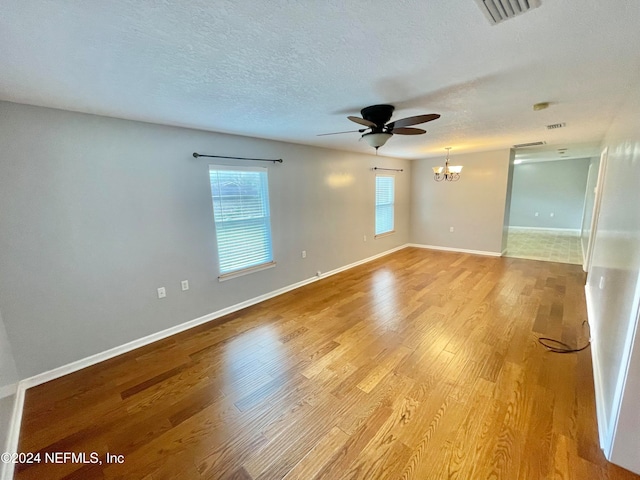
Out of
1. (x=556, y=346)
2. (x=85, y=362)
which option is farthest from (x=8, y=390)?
(x=556, y=346)

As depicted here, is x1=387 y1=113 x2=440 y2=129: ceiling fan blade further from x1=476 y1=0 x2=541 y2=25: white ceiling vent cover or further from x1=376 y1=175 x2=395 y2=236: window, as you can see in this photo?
x1=376 y1=175 x2=395 y2=236: window

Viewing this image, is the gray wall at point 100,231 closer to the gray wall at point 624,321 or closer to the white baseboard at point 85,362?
the white baseboard at point 85,362

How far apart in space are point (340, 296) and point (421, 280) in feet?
4.90

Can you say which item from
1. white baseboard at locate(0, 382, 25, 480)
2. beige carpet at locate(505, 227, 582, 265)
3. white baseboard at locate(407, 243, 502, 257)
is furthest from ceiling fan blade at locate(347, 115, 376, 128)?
beige carpet at locate(505, 227, 582, 265)

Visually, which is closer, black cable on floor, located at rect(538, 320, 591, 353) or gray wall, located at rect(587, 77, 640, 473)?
gray wall, located at rect(587, 77, 640, 473)

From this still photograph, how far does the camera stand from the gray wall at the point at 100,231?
196 cm

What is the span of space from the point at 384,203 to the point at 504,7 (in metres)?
4.89

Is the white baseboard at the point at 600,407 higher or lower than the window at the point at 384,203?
lower

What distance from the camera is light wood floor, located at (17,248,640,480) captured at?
1.42 meters

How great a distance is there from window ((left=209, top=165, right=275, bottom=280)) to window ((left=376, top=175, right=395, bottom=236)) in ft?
9.76

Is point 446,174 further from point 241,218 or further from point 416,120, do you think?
point 241,218

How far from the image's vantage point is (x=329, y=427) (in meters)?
1.63

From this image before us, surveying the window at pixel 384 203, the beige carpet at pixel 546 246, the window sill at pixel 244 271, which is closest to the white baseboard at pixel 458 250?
the beige carpet at pixel 546 246

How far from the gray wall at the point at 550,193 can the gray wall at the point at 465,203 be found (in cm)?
498
